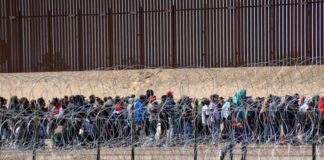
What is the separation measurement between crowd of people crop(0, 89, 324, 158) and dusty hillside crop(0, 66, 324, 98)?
8.57 meters

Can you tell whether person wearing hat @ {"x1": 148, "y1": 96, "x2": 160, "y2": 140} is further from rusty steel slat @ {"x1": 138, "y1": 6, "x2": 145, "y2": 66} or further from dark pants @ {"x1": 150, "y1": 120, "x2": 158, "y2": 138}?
rusty steel slat @ {"x1": 138, "y1": 6, "x2": 145, "y2": 66}

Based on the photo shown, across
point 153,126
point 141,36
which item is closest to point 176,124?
point 153,126

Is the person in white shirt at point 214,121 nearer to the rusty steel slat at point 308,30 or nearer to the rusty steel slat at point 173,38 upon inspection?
the rusty steel slat at point 308,30

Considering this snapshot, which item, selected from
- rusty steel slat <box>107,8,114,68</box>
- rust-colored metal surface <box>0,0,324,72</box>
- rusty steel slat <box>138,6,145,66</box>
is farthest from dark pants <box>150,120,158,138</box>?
rusty steel slat <box>107,8,114,68</box>

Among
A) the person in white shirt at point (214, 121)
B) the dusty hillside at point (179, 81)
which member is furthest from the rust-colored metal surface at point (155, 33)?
the person in white shirt at point (214, 121)

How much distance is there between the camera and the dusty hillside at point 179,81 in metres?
19.1

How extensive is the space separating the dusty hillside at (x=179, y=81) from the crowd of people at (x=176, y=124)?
8568 millimetres

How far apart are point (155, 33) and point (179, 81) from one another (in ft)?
7.10

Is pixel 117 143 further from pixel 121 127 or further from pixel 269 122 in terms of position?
pixel 269 122

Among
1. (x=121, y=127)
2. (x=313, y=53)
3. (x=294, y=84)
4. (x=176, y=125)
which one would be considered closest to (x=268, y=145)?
(x=176, y=125)

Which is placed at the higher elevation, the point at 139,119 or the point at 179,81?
the point at 179,81

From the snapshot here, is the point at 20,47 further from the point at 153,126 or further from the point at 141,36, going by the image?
the point at 153,126

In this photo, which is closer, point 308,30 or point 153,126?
point 153,126

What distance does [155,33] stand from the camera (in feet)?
73.7
